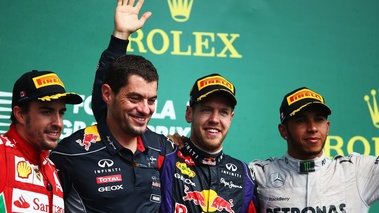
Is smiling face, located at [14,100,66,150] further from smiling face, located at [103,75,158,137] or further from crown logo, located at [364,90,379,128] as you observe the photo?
crown logo, located at [364,90,379,128]

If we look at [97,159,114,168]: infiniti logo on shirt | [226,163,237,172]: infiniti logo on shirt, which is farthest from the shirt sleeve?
[226,163,237,172]: infiniti logo on shirt

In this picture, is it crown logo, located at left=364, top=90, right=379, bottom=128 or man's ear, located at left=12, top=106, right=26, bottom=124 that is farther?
crown logo, located at left=364, top=90, right=379, bottom=128

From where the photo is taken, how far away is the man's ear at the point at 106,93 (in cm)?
227

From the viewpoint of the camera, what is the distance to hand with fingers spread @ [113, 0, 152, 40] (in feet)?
8.07

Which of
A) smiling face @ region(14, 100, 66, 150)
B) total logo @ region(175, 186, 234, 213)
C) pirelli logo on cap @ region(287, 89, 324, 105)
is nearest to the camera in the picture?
smiling face @ region(14, 100, 66, 150)

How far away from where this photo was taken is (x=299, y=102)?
264 centimetres

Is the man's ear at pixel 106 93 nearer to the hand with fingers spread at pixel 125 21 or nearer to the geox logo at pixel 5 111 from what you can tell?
the hand with fingers spread at pixel 125 21

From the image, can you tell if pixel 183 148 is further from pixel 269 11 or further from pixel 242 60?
pixel 269 11

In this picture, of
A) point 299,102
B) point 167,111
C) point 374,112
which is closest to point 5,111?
point 167,111

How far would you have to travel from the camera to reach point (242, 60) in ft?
11.6

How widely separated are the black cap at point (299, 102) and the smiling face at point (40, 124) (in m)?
1.04

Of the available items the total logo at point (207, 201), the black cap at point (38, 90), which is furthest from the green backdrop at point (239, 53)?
the black cap at point (38, 90)

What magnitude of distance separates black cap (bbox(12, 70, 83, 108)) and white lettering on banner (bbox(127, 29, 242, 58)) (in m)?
1.33

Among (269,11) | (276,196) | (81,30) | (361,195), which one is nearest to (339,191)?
(361,195)
